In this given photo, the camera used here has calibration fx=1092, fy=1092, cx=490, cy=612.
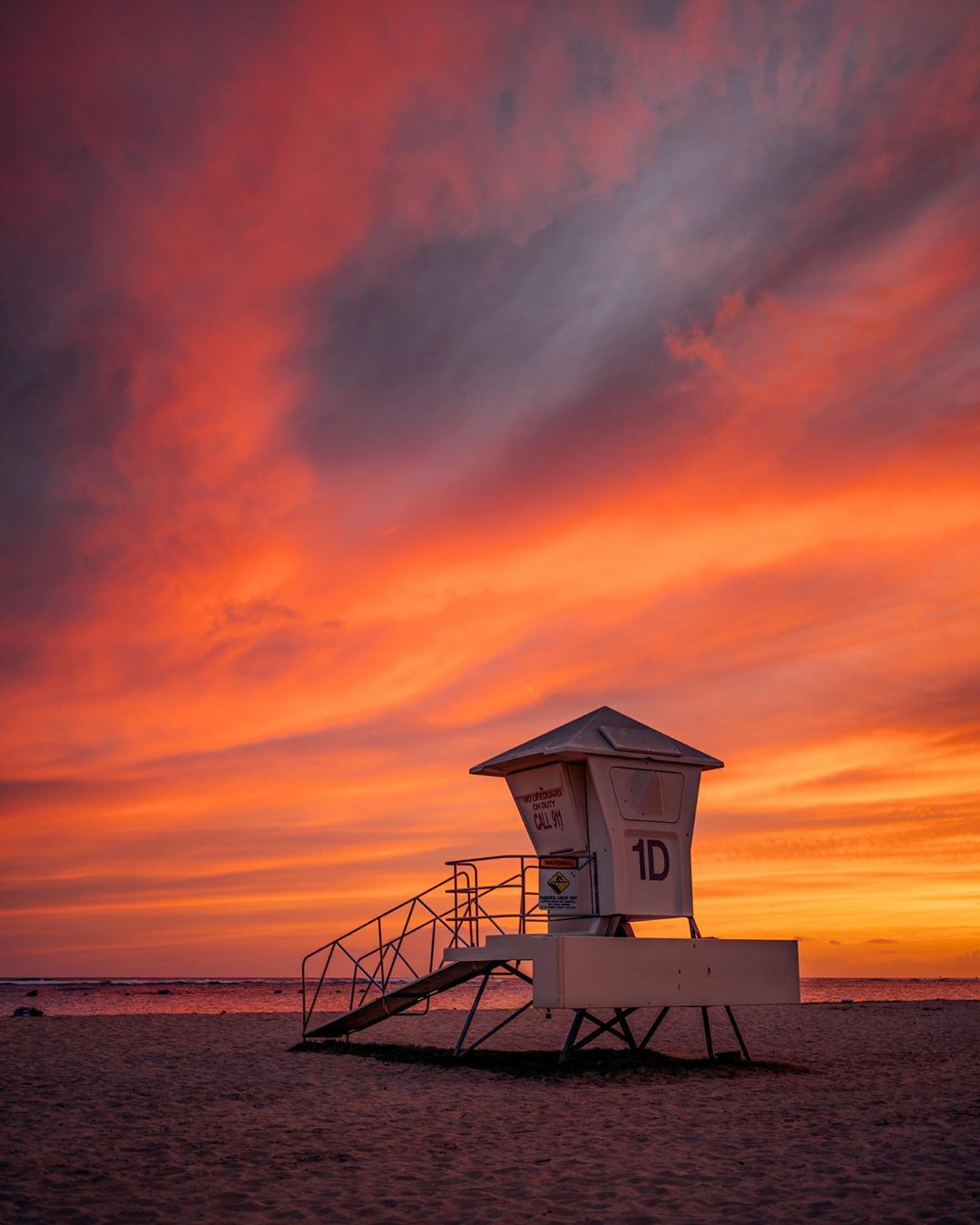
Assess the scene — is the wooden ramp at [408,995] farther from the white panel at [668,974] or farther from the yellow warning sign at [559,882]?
the white panel at [668,974]

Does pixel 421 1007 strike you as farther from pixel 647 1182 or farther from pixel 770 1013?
pixel 647 1182

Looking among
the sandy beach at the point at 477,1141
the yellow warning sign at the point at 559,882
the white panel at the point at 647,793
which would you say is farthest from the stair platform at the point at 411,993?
the white panel at the point at 647,793

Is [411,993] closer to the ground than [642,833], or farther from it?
closer to the ground

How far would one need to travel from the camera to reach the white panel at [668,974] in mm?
15773

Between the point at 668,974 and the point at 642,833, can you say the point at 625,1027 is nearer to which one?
the point at 668,974

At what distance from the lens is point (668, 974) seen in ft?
55.0

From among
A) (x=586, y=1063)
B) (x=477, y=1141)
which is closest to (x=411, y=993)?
(x=586, y=1063)

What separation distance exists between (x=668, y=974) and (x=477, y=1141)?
609 centimetres

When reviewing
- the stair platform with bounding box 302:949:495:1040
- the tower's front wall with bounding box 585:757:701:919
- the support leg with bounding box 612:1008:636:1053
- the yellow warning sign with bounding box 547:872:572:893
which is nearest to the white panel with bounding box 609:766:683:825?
the tower's front wall with bounding box 585:757:701:919

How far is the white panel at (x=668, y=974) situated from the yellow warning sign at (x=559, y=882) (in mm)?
1364

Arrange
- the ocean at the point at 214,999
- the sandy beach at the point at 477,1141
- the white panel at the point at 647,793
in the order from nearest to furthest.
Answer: the sandy beach at the point at 477,1141 → the white panel at the point at 647,793 → the ocean at the point at 214,999

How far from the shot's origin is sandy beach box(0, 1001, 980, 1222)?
28.3 ft

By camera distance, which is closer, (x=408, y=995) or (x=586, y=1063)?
(x=586, y=1063)

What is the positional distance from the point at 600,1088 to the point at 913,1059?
8530 millimetres
